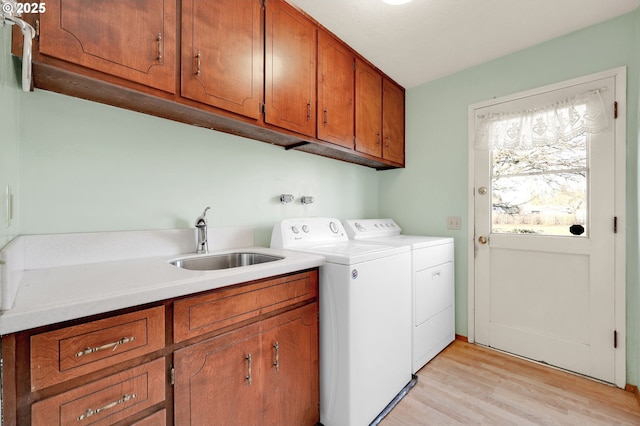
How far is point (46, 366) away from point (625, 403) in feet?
9.12

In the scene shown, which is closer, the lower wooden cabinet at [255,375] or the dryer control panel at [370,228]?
the lower wooden cabinet at [255,375]

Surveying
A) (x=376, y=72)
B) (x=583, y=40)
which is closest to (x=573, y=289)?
(x=583, y=40)

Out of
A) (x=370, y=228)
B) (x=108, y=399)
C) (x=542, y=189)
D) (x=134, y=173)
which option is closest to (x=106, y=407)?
(x=108, y=399)

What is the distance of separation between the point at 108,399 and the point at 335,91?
195 cm

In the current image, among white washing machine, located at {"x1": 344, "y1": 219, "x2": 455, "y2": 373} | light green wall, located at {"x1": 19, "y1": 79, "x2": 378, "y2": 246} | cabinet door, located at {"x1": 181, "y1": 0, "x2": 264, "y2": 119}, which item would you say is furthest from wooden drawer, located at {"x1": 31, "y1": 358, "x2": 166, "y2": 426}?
white washing machine, located at {"x1": 344, "y1": 219, "x2": 455, "y2": 373}

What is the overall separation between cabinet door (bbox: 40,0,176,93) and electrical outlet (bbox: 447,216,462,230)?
2.33m

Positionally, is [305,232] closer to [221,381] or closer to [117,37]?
[221,381]

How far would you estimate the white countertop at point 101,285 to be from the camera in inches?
26.0

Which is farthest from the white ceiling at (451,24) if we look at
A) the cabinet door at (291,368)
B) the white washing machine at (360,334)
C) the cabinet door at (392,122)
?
the cabinet door at (291,368)

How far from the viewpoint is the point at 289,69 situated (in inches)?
63.3

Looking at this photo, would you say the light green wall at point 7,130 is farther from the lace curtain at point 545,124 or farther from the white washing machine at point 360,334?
the lace curtain at point 545,124

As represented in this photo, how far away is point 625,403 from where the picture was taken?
63.1 inches

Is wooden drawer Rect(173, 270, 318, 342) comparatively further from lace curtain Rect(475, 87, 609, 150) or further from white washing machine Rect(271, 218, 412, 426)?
lace curtain Rect(475, 87, 609, 150)

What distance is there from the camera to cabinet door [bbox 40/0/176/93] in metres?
0.90
